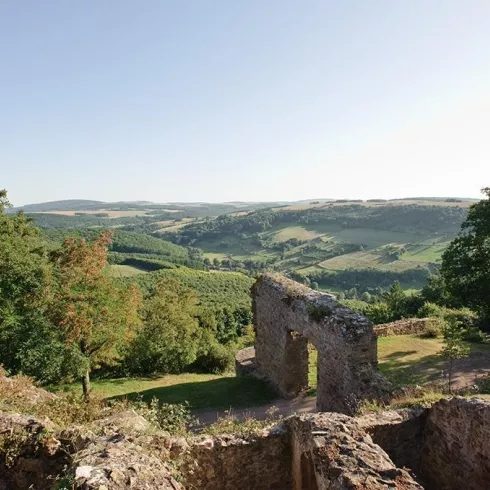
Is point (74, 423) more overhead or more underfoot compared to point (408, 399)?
more overhead

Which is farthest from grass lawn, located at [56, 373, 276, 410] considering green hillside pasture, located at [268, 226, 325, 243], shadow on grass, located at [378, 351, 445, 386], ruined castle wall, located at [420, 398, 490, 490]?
green hillside pasture, located at [268, 226, 325, 243]

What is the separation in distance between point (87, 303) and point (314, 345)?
925cm

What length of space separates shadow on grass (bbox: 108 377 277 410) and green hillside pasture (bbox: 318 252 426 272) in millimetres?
73079

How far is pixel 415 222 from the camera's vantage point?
390ft

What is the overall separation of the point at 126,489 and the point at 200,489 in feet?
8.47

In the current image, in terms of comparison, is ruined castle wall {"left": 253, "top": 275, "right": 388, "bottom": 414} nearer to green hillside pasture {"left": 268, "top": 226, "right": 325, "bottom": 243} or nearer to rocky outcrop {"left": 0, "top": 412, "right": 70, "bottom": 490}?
rocky outcrop {"left": 0, "top": 412, "right": 70, "bottom": 490}

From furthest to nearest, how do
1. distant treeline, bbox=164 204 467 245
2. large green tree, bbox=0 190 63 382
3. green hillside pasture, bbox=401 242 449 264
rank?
distant treeline, bbox=164 204 467 245
green hillside pasture, bbox=401 242 449 264
large green tree, bbox=0 190 63 382

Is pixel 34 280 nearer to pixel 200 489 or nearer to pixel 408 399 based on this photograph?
pixel 200 489

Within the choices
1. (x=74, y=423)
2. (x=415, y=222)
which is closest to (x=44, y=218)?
(x=415, y=222)

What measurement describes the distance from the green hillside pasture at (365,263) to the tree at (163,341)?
67545 mm

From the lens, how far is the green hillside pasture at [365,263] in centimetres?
8556

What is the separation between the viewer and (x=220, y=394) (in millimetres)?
16641

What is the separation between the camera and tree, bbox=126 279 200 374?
24422 mm

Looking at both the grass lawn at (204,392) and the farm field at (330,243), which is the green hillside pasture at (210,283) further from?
the grass lawn at (204,392)
